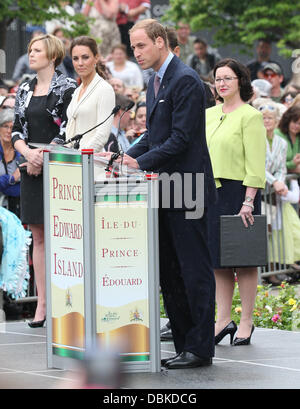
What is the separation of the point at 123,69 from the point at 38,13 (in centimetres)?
170

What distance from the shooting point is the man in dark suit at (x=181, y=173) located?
7133mm

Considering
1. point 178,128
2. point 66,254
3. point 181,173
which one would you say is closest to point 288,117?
point 181,173

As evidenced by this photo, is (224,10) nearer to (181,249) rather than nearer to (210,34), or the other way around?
(210,34)

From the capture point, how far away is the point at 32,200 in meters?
9.18

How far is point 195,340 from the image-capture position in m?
7.29

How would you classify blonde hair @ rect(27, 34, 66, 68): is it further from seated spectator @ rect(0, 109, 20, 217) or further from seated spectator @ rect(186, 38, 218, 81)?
seated spectator @ rect(186, 38, 218, 81)

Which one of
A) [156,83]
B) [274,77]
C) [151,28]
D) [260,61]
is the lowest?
[156,83]

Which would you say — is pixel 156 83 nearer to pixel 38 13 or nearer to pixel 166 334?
pixel 166 334

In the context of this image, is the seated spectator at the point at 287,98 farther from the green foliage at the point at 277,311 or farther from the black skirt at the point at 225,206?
the black skirt at the point at 225,206

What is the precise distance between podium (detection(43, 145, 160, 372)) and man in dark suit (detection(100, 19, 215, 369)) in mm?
248

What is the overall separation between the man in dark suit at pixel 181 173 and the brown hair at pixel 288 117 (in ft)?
23.0

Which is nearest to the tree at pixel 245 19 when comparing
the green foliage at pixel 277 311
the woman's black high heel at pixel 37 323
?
the green foliage at pixel 277 311

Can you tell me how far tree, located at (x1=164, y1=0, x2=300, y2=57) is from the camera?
73.4 ft

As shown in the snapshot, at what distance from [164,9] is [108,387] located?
1910cm
